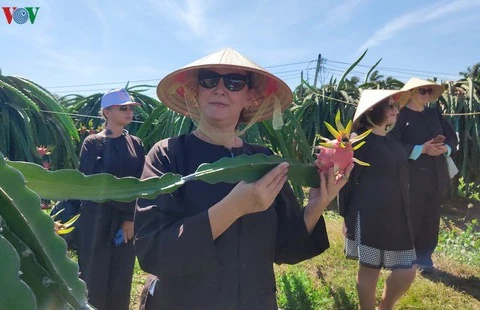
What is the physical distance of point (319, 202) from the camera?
148 cm

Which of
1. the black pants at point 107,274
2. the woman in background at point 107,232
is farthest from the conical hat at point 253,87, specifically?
the black pants at point 107,274

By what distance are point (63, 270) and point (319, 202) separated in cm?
104

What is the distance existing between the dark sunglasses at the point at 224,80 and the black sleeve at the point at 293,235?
0.40 meters

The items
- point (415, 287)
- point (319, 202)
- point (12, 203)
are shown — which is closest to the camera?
point (12, 203)

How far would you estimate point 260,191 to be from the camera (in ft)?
3.96

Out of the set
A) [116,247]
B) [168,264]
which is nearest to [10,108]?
[116,247]

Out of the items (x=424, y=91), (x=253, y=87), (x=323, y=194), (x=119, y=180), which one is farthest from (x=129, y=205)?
(x=424, y=91)

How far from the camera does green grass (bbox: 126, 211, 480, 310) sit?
3496mm

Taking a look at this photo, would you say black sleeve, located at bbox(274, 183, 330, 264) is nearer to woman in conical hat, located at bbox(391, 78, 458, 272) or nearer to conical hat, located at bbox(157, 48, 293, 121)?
conical hat, located at bbox(157, 48, 293, 121)

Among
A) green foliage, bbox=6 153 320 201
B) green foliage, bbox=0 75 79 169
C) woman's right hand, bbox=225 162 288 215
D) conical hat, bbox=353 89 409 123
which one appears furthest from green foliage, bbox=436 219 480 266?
green foliage, bbox=6 153 320 201

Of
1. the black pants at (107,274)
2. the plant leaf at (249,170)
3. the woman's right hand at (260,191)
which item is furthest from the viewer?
the black pants at (107,274)

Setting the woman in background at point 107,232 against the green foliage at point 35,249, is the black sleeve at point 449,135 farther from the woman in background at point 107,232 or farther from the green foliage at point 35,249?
the green foliage at point 35,249

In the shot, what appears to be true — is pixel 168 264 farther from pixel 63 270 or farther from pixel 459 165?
pixel 459 165

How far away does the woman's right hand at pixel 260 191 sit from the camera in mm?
1210
